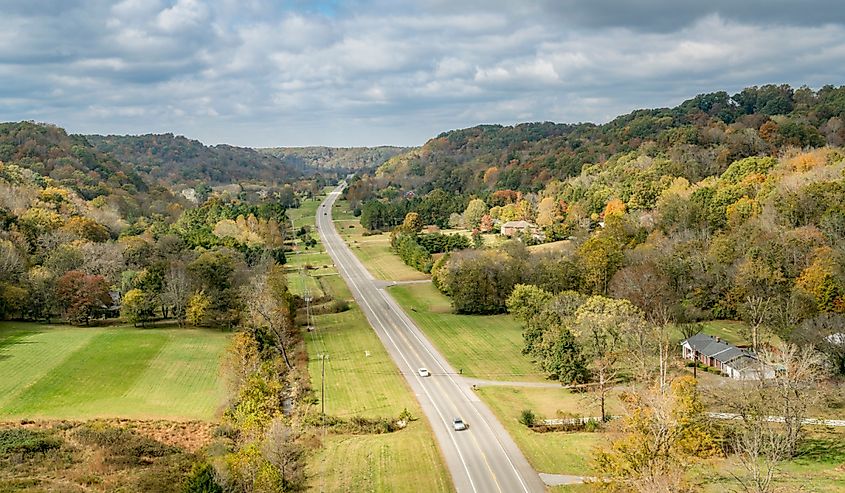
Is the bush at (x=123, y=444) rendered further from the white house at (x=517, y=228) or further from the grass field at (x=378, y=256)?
the white house at (x=517, y=228)

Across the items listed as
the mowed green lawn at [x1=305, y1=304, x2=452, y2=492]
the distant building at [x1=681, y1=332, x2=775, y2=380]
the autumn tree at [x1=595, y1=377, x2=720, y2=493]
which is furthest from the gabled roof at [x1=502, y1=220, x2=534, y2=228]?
the autumn tree at [x1=595, y1=377, x2=720, y2=493]

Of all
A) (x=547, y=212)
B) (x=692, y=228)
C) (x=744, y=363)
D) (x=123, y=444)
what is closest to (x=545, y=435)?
(x=744, y=363)

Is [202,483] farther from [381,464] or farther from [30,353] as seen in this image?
[30,353]

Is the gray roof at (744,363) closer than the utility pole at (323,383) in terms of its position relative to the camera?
No

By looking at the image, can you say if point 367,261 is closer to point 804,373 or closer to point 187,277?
point 187,277

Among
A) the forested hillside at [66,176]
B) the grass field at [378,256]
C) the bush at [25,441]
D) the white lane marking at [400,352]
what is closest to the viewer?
the white lane marking at [400,352]

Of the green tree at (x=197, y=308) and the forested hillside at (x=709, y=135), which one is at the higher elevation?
the forested hillside at (x=709, y=135)

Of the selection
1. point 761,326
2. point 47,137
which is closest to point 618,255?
point 761,326

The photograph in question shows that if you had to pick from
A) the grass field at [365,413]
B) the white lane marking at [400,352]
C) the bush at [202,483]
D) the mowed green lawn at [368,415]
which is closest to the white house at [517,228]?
the white lane marking at [400,352]

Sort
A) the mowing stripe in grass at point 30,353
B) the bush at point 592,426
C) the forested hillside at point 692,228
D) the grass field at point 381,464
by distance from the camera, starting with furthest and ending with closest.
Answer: the forested hillside at point 692,228 < the mowing stripe in grass at point 30,353 < the bush at point 592,426 < the grass field at point 381,464
